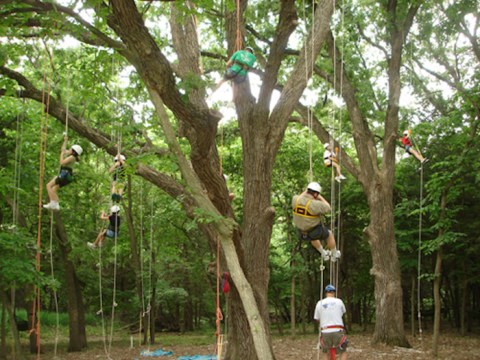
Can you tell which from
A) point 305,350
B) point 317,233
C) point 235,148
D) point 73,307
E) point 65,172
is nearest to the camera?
point 317,233

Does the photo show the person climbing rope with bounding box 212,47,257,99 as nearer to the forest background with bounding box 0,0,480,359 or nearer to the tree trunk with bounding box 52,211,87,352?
the forest background with bounding box 0,0,480,359

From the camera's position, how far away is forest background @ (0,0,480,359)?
592 cm

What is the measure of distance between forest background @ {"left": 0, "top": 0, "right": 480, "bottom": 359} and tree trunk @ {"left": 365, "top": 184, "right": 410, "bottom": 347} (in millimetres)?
35

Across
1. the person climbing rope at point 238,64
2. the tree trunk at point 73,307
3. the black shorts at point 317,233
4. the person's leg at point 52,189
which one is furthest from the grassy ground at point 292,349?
the person climbing rope at point 238,64

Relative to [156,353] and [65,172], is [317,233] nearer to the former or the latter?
[65,172]

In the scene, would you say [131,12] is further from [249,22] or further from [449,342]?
[449,342]

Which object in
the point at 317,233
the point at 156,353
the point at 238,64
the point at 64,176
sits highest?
the point at 238,64

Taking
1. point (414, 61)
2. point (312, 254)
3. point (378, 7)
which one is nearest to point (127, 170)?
point (378, 7)

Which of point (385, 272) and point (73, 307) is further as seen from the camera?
point (73, 307)

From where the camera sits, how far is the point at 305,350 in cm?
1339

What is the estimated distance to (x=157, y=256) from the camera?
1927 centimetres

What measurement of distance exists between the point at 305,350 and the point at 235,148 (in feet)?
24.2

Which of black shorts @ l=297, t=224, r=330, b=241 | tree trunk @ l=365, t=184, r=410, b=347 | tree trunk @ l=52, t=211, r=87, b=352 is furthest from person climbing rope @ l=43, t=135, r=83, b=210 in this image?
tree trunk @ l=365, t=184, r=410, b=347

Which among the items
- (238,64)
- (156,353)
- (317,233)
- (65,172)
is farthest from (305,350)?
(238,64)
